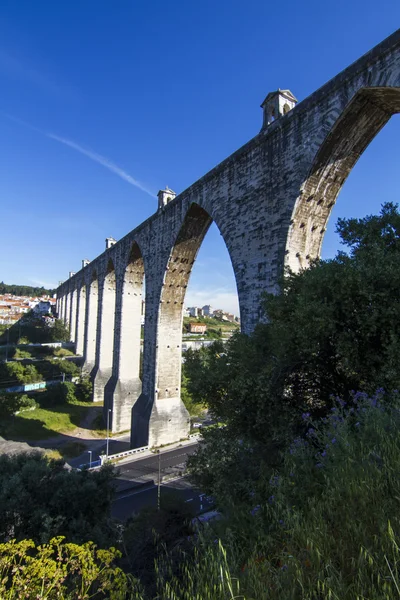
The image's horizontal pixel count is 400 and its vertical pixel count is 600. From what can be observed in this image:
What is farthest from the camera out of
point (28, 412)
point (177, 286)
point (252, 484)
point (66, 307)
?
point (66, 307)

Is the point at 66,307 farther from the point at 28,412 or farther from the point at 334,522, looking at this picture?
the point at 334,522

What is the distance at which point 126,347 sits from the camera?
871 inches

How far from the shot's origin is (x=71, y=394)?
27.8 meters

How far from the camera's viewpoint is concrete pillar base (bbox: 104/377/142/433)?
22000 millimetres

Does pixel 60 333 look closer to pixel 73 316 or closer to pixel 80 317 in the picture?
pixel 73 316

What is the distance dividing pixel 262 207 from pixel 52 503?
30.9 ft

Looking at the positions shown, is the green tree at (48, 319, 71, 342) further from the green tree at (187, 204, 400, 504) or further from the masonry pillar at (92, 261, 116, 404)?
the green tree at (187, 204, 400, 504)

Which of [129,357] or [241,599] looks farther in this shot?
[129,357]

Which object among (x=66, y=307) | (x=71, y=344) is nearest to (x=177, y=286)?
(x=71, y=344)

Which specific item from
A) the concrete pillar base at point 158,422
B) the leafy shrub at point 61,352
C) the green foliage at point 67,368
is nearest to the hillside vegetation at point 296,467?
the concrete pillar base at point 158,422

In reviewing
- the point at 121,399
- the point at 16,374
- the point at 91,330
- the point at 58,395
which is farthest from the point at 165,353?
the point at 16,374

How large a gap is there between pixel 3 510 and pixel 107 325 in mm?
22199

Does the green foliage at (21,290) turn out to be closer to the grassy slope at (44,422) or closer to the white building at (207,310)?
the white building at (207,310)

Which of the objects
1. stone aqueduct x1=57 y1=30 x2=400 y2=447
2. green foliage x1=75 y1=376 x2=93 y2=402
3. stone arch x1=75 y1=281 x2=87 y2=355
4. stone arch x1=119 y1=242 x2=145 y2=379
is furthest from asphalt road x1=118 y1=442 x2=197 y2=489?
stone arch x1=75 y1=281 x2=87 y2=355
